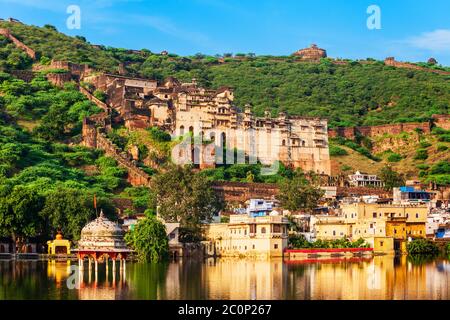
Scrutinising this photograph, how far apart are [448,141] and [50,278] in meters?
68.6

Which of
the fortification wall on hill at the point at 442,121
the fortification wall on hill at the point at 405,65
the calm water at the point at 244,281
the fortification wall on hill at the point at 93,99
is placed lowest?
the calm water at the point at 244,281

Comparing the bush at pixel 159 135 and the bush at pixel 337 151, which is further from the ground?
the bush at pixel 159 135

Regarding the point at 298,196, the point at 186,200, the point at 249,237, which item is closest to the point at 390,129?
the point at 298,196

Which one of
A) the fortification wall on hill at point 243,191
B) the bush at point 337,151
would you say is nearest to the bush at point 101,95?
the fortification wall on hill at point 243,191

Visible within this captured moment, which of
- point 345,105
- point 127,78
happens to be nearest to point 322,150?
point 127,78

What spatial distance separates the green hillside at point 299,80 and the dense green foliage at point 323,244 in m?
50.1

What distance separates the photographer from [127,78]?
110438mm

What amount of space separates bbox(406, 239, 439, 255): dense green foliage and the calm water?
322 inches

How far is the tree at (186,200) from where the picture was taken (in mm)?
72562

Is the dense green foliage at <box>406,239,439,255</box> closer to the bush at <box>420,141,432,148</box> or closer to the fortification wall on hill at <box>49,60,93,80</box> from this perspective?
the bush at <box>420,141,432,148</box>

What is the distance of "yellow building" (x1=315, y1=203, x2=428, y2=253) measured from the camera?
2751 inches

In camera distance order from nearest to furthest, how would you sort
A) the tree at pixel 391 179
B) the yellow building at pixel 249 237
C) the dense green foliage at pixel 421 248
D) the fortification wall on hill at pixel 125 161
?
the yellow building at pixel 249 237
the dense green foliage at pixel 421 248
the fortification wall on hill at pixel 125 161
the tree at pixel 391 179

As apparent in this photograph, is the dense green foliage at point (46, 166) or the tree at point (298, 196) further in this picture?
the tree at point (298, 196)

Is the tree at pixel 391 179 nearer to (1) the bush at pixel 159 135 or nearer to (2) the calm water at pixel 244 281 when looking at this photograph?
(1) the bush at pixel 159 135
